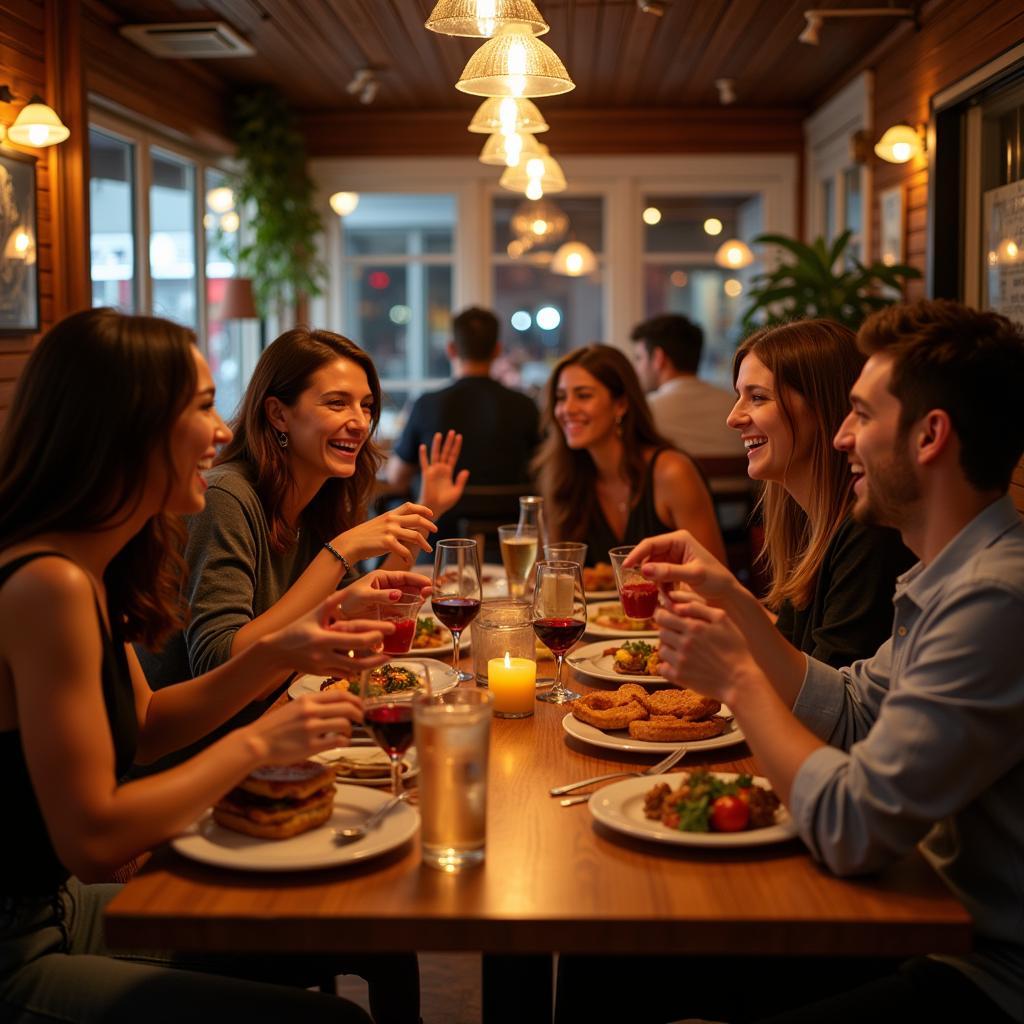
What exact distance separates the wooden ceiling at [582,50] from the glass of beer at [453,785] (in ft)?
14.7

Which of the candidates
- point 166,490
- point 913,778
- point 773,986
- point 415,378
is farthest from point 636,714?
point 415,378

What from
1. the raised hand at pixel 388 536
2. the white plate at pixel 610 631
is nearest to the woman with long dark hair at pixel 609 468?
the white plate at pixel 610 631

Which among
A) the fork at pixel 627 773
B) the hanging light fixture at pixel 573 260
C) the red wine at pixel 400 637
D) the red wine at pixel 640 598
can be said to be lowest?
the fork at pixel 627 773

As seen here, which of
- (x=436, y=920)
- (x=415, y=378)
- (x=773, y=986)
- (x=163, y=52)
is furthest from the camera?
(x=415, y=378)

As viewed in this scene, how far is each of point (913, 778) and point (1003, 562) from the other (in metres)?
0.28

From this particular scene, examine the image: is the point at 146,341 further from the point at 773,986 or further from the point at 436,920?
the point at 773,986

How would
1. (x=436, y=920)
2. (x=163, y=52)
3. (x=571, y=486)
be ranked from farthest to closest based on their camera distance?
(x=163, y=52) < (x=571, y=486) < (x=436, y=920)

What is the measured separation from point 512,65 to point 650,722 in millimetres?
1546

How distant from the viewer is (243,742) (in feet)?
4.56

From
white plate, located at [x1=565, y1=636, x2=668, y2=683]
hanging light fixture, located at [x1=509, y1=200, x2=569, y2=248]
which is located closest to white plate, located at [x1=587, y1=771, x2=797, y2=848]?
white plate, located at [x1=565, y1=636, x2=668, y2=683]

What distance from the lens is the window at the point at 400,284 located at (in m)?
8.33

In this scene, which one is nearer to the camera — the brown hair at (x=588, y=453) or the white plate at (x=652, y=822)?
the white plate at (x=652, y=822)

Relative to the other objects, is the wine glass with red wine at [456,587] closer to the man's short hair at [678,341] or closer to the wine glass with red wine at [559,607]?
the wine glass with red wine at [559,607]

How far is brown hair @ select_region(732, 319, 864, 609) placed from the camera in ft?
7.24
